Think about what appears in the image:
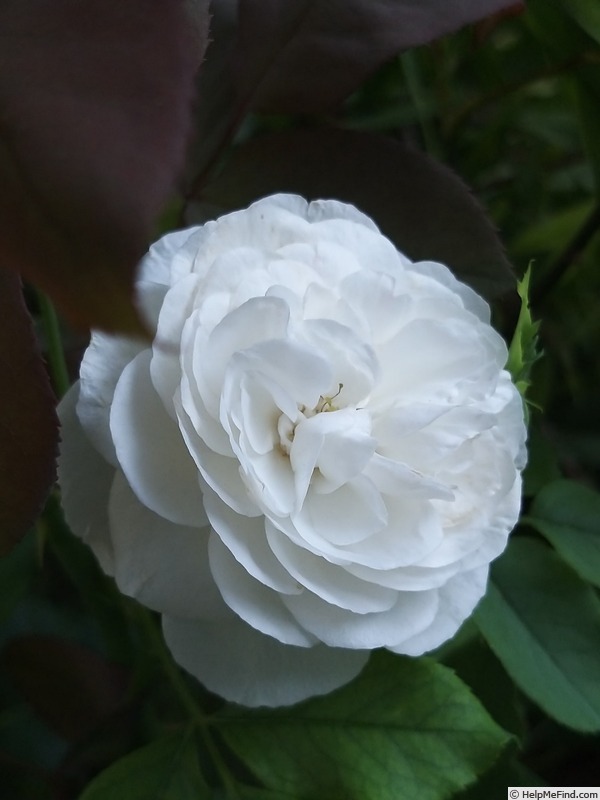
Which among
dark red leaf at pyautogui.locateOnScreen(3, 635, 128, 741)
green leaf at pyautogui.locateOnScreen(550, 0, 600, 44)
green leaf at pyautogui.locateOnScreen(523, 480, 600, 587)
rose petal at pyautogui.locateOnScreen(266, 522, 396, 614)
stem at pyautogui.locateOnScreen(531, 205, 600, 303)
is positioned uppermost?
green leaf at pyautogui.locateOnScreen(550, 0, 600, 44)

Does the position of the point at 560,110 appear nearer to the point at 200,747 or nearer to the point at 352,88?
the point at 352,88

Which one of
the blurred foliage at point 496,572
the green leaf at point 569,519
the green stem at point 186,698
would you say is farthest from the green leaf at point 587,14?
the green stem at point 186,698

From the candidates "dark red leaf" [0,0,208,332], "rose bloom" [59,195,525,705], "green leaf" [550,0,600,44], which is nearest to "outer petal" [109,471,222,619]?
"rose bloom" [59,195,525,705]

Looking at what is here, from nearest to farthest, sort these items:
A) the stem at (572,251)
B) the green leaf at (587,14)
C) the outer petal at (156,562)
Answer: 1. the outer petal at (156,562)
2. the green leaf at (587,14)
3. the stem at (572,251)

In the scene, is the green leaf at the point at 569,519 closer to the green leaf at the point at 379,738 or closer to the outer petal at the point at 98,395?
the green leaf at the point at 379,738

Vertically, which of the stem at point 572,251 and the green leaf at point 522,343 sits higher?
the green leaf at point 522,343

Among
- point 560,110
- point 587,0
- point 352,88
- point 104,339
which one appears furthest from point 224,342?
point 560,110

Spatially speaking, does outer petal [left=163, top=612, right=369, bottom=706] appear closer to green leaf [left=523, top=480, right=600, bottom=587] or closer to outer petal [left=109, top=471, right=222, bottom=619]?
outer petal [left=109, top=471, right=222, bottom=619]
